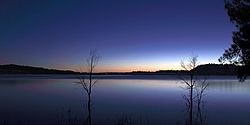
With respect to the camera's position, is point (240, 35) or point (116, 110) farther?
point (116, 110)

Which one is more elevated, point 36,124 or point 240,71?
point 240,71

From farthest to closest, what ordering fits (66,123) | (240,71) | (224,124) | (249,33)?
(224,124) < (66,123) < (240,71) < (249,33)

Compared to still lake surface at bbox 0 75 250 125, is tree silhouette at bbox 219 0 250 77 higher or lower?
higher

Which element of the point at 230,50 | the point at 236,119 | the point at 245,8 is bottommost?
the point at 236,119

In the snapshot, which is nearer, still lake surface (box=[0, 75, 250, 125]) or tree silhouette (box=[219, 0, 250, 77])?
tree silhouette (box=[219, 0, 250, 77])

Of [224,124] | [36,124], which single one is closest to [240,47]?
[224,124]

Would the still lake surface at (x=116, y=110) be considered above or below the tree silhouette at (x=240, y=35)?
below

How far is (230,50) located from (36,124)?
1758 centimetres

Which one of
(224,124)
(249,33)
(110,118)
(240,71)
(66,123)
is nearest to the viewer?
(249,33)

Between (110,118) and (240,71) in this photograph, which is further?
(110,118)

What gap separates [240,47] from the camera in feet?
64.5

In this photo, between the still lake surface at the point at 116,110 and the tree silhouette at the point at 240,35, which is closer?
the tree silhouette at the point at 240,35

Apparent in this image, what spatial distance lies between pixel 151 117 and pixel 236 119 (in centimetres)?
936

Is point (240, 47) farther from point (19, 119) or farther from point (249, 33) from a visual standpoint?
point (19, 119)
